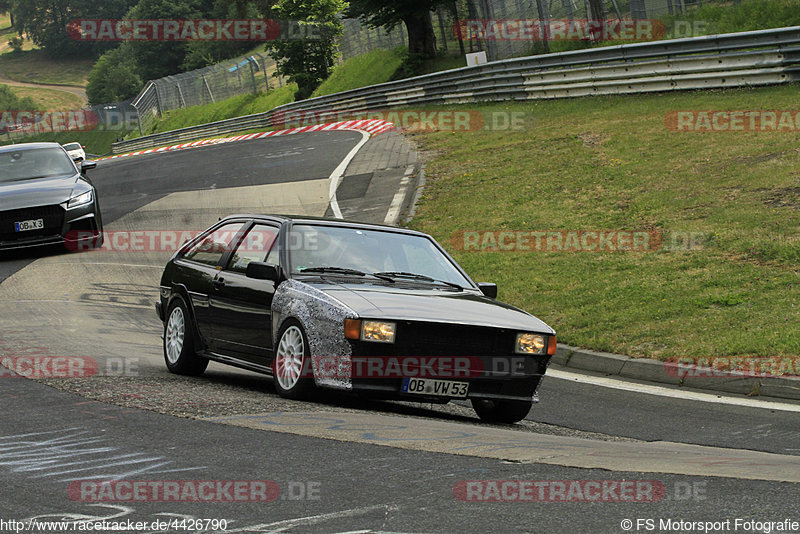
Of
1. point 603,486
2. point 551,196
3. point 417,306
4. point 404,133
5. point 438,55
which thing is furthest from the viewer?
point 438,55

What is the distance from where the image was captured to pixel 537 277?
44.5 ft

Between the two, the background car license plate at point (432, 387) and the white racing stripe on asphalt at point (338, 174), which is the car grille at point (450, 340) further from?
the white racing stripe on asphalt at point (338, 174)

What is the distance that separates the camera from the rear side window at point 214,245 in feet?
28.3

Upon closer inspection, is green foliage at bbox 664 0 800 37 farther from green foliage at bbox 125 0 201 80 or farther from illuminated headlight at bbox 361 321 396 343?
green foliage at bbox 125 0 201 80

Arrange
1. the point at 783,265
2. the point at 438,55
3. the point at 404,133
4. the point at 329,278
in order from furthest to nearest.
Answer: the point at 438,55
the point at 404,133
the point at 783,265
the point at 329,278

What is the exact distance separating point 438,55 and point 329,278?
37200 millimetres

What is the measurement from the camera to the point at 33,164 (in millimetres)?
17219

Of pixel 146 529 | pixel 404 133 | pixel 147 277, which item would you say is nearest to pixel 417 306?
pixel 146 529

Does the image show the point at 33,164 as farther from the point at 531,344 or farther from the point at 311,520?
the point at 311,520

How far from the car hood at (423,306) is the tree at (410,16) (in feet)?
117

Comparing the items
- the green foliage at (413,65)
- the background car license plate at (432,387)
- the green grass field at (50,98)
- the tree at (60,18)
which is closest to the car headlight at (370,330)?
the background car license plate at (432,387)

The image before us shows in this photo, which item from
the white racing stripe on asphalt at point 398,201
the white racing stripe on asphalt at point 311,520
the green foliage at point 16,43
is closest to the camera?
the white racing stripe on asphalt at point 311,520

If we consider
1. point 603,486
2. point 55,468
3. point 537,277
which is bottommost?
point 537,277

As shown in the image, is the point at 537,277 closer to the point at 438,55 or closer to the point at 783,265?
the point at 783,265
